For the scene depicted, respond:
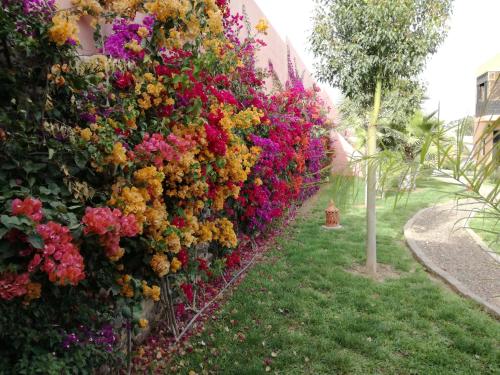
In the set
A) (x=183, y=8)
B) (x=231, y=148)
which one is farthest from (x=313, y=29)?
(x=183, y=8)

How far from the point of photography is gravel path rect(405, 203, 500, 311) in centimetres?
478

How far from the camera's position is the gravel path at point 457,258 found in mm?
4777

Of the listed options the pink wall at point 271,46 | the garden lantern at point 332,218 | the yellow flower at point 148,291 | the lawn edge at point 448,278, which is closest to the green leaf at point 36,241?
the yellow flower at point 148,291

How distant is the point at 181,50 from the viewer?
2771mm

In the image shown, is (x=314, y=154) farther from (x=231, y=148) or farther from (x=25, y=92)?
(x=25, y=92)

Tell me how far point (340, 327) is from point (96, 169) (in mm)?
2593

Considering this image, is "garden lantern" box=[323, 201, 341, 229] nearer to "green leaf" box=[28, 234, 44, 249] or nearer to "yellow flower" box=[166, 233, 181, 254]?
"yellow flower" box=[166, 233, 181, 254]

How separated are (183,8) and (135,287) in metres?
1.73

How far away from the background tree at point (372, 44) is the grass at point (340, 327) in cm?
79

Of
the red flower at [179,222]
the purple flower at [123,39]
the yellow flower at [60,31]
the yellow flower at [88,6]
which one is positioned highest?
the yellow flower at [88,6]

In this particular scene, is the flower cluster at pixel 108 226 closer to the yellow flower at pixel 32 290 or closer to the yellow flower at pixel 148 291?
the yellow flower at pixel 32 290

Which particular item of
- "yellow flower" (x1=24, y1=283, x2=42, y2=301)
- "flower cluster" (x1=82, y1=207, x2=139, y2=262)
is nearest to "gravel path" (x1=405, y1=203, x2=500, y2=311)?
"flower cluster" (x1=82, y1=207, x2=139, y2=262)

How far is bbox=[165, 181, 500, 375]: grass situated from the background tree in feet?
2.61

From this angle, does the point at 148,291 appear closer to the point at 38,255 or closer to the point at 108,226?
the point at 108,226
